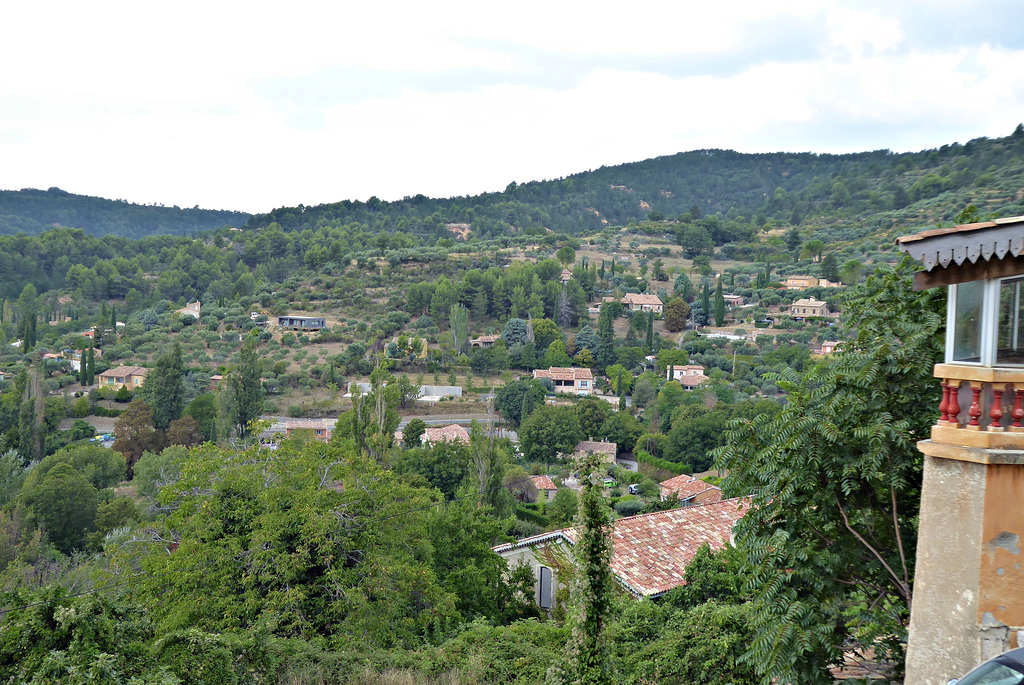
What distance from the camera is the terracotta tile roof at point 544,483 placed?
2735cm

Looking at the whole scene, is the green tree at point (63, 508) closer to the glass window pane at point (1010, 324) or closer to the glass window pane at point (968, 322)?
the glass window pane at point (968, 322)

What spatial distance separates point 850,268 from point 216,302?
187 ft

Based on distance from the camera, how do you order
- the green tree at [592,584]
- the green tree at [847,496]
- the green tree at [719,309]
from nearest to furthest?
the green tree at [847,496] < the green tree at [592,584] < the green tree at [719,309]

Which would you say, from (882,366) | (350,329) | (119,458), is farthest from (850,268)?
(882,366)

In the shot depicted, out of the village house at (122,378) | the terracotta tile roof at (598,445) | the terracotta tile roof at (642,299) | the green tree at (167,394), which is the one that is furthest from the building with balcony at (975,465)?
the terracotta tile roof at (642,299)

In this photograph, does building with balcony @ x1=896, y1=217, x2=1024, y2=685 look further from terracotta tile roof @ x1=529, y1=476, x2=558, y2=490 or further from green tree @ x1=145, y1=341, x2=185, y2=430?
green tree @ x1=145, y1=341, x2=185, y2=430

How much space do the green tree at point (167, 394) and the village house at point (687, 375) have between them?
28663 mm

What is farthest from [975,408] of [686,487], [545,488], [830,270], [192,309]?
[192,309]

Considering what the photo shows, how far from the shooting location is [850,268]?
5197 cm

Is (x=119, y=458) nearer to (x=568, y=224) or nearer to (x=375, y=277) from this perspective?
(x=375, y=277)

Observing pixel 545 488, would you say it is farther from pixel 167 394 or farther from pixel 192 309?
pixel 192 309

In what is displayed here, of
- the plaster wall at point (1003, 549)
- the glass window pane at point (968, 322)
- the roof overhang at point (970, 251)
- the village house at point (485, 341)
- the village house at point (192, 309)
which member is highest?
the roof overhang at point (970, 251)

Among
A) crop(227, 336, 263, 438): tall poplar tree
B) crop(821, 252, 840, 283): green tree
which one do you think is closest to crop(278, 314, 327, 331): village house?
crop(227, 336, 263, 438): tall poplar tree

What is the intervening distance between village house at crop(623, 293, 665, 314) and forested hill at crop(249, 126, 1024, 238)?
74.8 feet
